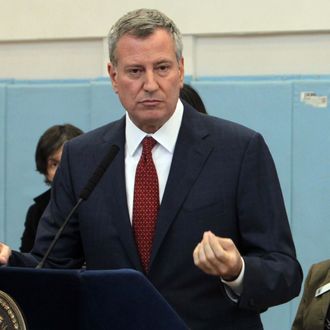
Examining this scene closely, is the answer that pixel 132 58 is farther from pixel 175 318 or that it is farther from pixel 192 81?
pixel 192 81

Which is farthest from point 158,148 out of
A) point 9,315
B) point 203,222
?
point 9,315

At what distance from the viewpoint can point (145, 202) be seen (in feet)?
7.81

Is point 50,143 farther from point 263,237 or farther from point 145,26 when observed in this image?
point 263,237

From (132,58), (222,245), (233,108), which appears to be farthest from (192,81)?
(222,245)

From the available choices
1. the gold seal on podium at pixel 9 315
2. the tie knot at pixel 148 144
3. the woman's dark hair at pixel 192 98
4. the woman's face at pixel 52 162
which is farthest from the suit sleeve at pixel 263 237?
the woman's face at pixel 52 162

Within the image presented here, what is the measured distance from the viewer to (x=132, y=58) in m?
2.39

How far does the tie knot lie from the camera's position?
2438mm

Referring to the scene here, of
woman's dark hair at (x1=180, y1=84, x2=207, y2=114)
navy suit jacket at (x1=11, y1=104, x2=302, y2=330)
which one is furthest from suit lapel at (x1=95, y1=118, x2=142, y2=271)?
woman's dark hair at (x1=180, y1=84, x2=207, y2=114)

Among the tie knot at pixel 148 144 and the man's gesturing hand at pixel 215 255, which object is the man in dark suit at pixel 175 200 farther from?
the man's gesturing hand at pixel 215 255

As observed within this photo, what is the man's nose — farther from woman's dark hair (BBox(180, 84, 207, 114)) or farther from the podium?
woman's dark hair (BBox(180, 84, 207, 114))

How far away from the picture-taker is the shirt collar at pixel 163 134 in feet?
8.01

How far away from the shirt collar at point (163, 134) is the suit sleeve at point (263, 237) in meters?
0.20

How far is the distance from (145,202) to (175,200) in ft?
0.28

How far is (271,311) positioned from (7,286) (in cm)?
321
